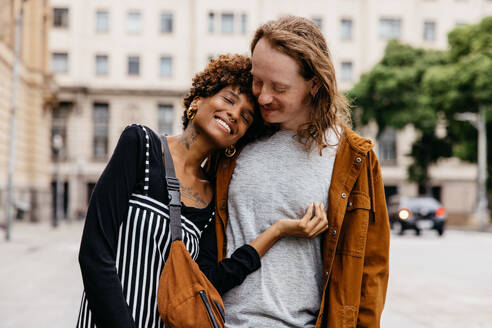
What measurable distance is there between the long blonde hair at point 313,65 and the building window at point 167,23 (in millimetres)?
43618

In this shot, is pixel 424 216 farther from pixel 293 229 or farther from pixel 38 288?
pixel 293 229

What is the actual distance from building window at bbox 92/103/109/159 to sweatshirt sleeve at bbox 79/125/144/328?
141 ft

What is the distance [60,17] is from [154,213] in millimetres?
44999

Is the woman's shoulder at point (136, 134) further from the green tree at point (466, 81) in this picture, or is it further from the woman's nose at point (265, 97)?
the green tree at point (466, 81)

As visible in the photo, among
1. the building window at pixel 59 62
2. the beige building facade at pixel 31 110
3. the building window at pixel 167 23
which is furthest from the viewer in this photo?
the building window at pixel 167 23

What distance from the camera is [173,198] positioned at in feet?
6.66

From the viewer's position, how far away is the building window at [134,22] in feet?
144

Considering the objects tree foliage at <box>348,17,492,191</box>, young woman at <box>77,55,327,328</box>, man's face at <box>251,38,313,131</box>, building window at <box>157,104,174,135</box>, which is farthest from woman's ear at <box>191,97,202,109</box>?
building window at <box>157,104,174,135</box>

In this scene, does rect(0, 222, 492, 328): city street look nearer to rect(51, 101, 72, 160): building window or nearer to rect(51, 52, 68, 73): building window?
rect(51, 101, 72, 160): building window

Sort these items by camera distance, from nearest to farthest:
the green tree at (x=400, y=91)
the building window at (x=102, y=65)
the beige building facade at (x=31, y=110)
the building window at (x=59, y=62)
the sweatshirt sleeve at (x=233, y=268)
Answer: the sweatshirt sleeve at (x=233, y=268) < the beige building facade at (x=31, y=110) < the green tree at (x=400, y=91) < the building window at (x=59, y=62) < the building window at (x=102, y=65)

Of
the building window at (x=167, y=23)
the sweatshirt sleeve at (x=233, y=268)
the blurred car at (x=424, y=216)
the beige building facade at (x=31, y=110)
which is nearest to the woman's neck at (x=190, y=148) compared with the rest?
the sweatshirt sleeve at (x=233, y=268)

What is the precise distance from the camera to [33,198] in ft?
104

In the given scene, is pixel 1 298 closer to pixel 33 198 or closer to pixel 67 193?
pixel 33 198

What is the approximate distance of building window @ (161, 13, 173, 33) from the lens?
4441 centimetres
